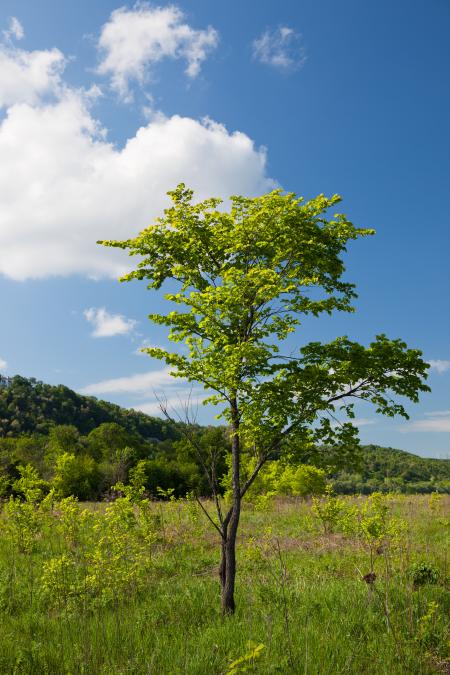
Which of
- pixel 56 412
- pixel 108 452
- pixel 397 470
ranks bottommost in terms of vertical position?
pixel 397 470

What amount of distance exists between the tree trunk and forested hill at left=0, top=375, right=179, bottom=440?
94.2 m

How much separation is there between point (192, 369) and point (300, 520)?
16.1 m

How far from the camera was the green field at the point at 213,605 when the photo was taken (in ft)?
18.8

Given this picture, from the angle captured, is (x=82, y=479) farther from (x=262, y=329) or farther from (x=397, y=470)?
(x=397, y=470)

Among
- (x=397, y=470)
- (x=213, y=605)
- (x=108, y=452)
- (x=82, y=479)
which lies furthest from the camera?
(x=397, y=470)

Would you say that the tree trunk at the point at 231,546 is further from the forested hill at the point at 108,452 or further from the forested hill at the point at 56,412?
the forested hill at the point at 56,412

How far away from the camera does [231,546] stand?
8.80m

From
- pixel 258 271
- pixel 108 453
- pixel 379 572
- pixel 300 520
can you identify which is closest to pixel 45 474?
pixel 108 453

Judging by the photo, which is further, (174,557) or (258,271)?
(174,557)

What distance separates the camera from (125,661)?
6.05 metres

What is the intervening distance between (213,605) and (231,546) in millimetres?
1374

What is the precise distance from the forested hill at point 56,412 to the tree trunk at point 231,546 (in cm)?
9425

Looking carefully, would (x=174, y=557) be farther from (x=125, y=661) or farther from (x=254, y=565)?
(x=125, y=661)

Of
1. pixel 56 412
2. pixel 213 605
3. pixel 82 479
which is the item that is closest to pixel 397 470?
pixel 82 479
